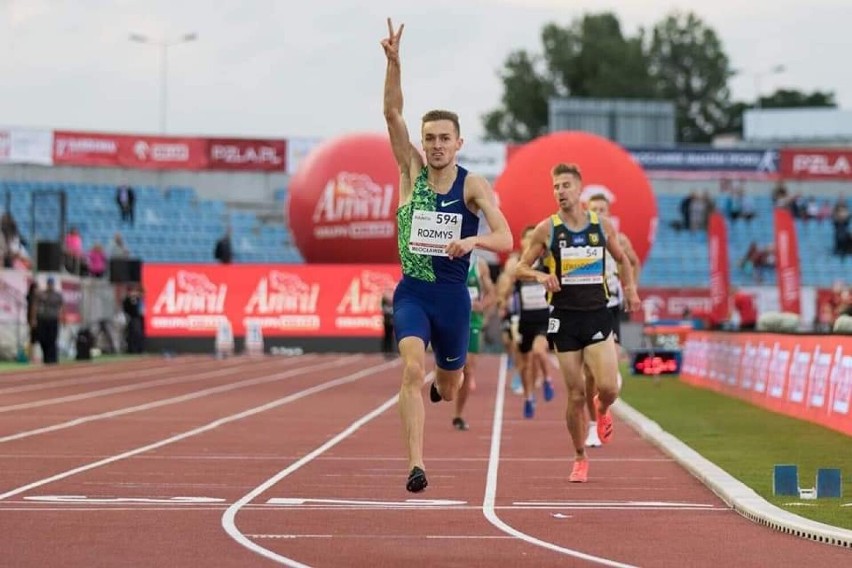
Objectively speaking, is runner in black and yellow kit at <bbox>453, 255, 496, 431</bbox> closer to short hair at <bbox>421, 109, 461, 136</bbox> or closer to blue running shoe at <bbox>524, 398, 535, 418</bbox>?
blue running shoe at <bbox>524, 398, 535, 418</bbox>

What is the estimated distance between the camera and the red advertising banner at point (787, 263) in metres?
33.9

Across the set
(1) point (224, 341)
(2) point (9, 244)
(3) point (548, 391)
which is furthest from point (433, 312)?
(1) point (224, 341)

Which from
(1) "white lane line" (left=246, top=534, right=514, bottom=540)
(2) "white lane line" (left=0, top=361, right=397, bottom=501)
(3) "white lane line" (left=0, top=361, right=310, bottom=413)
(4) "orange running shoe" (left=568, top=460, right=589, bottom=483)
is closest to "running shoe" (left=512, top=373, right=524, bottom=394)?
(2) "white lane line" (left=0, top=361, right=397, bottom=501)

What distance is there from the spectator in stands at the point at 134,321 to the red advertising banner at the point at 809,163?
3106cm

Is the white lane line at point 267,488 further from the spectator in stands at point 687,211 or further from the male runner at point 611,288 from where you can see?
the spectator in stands at point 687,211

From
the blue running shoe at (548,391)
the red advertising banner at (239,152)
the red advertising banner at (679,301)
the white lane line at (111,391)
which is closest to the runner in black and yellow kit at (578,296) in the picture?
the white lane line at (111,391)

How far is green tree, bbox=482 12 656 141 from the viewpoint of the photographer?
116 m

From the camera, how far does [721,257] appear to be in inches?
1561

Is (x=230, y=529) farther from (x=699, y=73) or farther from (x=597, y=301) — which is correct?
(x=699, y=73)

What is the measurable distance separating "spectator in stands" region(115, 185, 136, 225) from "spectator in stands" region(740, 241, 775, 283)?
2059cm

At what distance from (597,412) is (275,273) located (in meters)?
37.4

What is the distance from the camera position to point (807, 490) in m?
12.2

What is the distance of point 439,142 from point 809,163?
207ft

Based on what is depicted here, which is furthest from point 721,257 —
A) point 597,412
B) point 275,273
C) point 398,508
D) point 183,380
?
point 398,508
